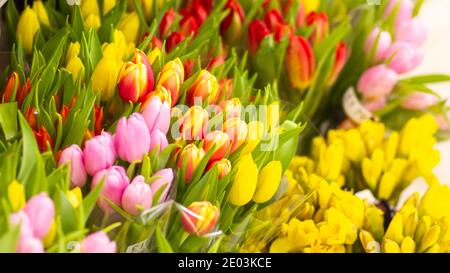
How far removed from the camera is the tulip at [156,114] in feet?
2.31

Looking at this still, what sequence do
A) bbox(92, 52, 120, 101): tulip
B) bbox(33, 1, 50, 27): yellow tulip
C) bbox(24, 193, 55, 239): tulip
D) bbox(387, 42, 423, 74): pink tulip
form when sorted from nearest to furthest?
bbox(24, 193, 55, 239): tulip
bbox(92, 52, 120, 101): tulip
bbox(33, 1, 50, 27): yellow tulip
bbox(387, 42, 423, 74): pink tulip

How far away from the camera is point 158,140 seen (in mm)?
692

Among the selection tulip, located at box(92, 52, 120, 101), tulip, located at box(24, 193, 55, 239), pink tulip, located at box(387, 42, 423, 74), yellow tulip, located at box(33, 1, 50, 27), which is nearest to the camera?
tulip, located at box(24, 193, 55, 239)

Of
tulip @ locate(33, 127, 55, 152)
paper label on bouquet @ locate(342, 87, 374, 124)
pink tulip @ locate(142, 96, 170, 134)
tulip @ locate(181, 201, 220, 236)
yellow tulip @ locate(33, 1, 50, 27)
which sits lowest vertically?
paper label on bouquet @ locate(342, 87, 374, 124)

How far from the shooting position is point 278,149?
30.5 inches

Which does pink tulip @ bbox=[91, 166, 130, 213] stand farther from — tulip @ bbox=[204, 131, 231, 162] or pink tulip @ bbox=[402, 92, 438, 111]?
pink tulip @ bbox=[402, 92, 438, 111]

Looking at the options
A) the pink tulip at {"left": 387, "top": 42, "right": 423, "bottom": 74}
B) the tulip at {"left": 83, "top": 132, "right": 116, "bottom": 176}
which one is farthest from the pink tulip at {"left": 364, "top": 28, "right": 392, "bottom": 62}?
the tulip at {"left": 83, "top": 132, "right": 116, "bottom": 176}

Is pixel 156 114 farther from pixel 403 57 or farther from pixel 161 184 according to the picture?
pixel 403 57

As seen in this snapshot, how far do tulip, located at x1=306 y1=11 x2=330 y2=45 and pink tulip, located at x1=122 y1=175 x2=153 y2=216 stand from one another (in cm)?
45

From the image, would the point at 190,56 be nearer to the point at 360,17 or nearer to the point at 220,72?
the point at 220,72

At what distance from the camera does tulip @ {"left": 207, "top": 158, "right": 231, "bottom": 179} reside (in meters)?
0.71

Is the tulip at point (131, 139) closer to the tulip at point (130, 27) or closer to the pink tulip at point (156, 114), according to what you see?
the pink tulip at point (156, 114)
